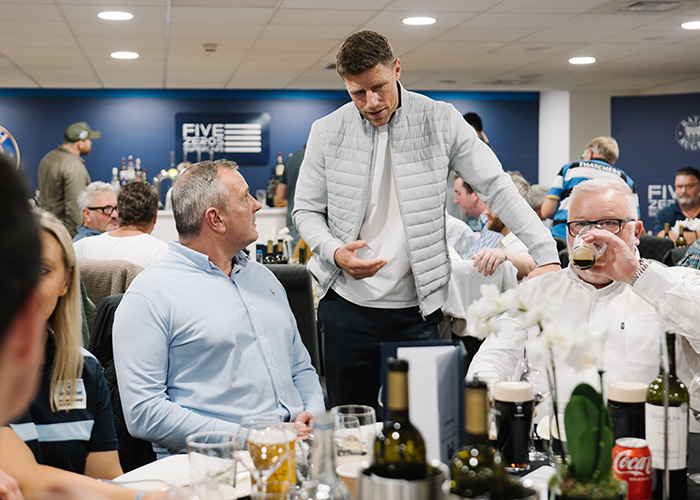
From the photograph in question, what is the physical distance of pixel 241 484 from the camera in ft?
4.57

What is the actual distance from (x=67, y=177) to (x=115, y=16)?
309 centimetres

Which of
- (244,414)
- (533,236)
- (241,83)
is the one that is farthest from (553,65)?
(244,414)

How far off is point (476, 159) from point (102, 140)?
360 inches

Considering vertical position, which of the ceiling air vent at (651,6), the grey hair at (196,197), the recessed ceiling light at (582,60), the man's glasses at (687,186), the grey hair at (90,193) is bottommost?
the grey hair at (196,197)

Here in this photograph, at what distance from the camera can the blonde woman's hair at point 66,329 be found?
167 centimetres

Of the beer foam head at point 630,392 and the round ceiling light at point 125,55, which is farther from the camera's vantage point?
the round ceiling light at point 125,55

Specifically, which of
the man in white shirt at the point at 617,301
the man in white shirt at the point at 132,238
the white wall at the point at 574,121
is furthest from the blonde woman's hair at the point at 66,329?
the white wall at the point at 574,121

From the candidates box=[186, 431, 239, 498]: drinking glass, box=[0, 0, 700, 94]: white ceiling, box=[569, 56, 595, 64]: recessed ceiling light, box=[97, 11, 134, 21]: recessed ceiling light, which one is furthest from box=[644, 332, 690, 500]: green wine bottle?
box=[569, 56, 595, 64]: recessed ceiling light

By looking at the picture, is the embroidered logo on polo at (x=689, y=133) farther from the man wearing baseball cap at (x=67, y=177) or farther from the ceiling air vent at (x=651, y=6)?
the man wearing baseball cap at (x=67, y=177)

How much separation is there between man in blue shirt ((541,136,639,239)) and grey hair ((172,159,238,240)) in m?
3.57

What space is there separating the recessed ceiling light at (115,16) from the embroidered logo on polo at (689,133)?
8.22 m

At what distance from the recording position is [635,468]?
1.31 meters

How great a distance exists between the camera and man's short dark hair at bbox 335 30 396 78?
2504mm

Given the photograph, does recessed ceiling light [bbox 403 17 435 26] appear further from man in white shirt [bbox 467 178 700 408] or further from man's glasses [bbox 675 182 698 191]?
man in white shirt [bbox 467 178 700 408]
